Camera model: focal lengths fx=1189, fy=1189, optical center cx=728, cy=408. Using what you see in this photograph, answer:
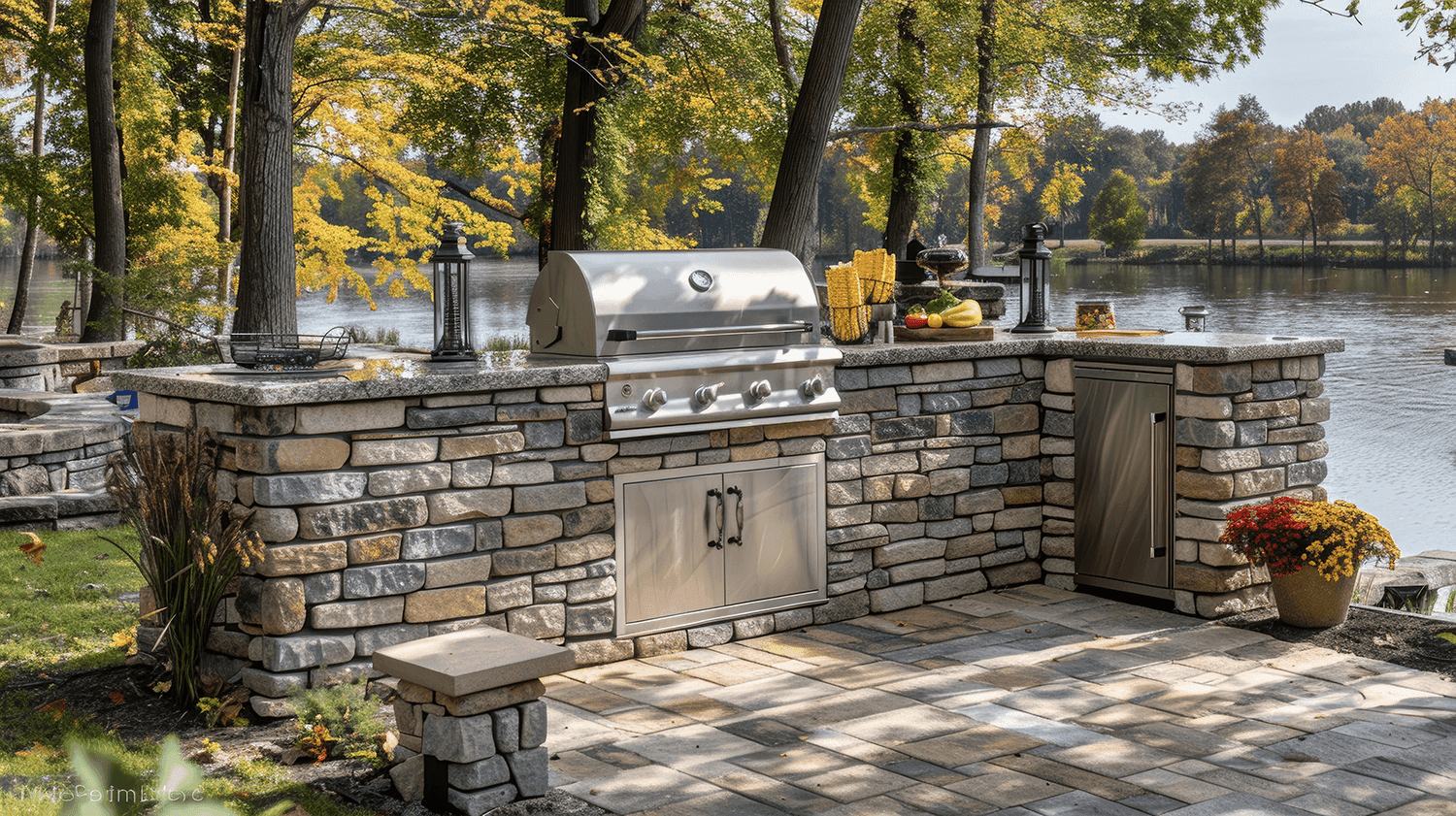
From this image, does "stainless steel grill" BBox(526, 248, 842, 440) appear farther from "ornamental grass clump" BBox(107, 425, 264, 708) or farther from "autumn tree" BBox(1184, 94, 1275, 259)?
"autumn tree" BBox(1184, 94, 1275, 259)

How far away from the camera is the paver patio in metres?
3.37

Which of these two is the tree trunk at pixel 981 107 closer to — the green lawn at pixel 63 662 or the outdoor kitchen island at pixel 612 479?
the outdoor kitchen island at pixel 612 479

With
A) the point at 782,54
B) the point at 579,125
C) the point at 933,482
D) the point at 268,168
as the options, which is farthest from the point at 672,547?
the point at 782,54

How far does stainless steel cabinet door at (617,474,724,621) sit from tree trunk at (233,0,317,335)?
543cm

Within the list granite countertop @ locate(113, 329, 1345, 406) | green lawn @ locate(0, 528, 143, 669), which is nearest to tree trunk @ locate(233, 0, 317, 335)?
green lawn @ locate(0, 528, 143, 669)

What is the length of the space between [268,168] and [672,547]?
18.9 ft

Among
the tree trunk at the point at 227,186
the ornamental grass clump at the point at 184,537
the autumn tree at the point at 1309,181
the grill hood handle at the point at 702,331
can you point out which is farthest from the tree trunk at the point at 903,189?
the autumn tree at the point at 1309,181

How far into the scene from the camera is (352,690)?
3779 mm

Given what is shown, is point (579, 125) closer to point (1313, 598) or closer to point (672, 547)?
point (672, 547)

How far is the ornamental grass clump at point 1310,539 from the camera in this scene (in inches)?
197

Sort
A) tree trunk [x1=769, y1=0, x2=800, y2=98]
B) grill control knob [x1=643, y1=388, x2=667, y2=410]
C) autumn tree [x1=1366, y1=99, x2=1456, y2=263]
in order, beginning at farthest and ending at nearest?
autumn tree [x1=1366, y1=99, x2=1456, y2=263] → tree trunk [x1=769, y1=0, x2=800, y2=98] → grill control knob [x1=643, y1=388, x2=667, y2=410]

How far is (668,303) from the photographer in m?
4.66

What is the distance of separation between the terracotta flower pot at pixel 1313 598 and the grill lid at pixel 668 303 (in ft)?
7.62

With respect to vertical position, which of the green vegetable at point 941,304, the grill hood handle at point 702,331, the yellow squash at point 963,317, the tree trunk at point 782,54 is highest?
the tree trunk at point 782,54
